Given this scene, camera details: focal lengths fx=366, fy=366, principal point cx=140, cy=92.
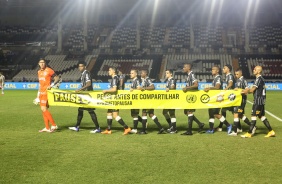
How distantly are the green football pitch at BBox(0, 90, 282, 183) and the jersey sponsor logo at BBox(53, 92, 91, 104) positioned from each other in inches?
38.7

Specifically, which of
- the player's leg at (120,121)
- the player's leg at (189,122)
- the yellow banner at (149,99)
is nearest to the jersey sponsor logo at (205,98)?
the yellow banner at (149,99)

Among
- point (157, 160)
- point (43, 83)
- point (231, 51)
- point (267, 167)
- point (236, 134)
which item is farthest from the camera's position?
point (231, 51)

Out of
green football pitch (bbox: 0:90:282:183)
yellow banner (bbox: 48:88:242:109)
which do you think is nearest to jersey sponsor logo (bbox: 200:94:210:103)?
yellow banner (bbox: 48:88:242:109)

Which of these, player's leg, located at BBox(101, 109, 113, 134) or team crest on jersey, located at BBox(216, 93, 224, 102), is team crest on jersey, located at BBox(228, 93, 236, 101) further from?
player's leg, located at BBox(101, 109, 113, 134)

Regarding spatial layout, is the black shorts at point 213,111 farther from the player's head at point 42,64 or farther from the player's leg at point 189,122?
the player's head at point 42,64

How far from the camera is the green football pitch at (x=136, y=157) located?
635 centimetres

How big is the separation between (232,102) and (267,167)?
443 centimetres

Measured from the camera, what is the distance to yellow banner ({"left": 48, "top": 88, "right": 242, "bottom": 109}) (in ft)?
37.1

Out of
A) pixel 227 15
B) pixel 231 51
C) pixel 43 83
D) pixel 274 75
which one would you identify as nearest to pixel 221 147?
pixel 43 83

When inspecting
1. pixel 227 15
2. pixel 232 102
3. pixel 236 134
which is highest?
pixel 227 15

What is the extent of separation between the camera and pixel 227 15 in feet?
171

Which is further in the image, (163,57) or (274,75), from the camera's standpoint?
(163,57)

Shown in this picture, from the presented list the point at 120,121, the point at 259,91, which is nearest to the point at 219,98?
the point at 259,91

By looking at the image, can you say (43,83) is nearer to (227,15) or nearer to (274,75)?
(274,75)
